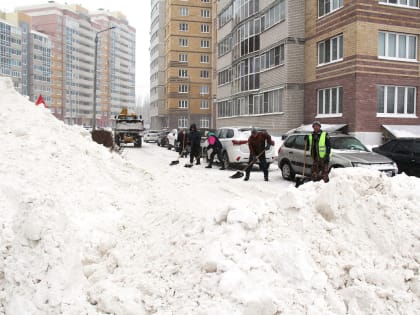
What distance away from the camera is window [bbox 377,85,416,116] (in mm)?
21734

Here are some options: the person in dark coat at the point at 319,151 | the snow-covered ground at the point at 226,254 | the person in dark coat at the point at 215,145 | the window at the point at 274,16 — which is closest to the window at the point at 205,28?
the window at the point at 274,16

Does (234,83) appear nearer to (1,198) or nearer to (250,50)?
(250,50)

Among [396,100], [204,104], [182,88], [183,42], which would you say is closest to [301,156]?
[396,100]

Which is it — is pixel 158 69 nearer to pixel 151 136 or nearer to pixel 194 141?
pixel 151 136

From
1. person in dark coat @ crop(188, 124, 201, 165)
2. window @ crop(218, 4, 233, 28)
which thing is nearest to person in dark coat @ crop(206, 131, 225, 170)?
person in dark coat @ crop(188, 124, 201, 165)

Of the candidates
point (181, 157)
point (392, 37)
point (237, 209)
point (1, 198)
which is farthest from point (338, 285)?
point (392, 37)

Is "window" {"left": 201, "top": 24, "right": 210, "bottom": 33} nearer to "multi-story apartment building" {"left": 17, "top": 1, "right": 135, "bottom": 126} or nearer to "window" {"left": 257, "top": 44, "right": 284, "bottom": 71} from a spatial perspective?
"window" {"left": 257, "top": 44, "right": 284, "bottom": 71}

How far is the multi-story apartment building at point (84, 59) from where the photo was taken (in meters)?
112

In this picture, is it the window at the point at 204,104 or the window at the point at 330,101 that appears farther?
the window at the point at 204,104

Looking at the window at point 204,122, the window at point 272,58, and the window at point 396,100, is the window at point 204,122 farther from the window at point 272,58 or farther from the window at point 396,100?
the window at point 396,100

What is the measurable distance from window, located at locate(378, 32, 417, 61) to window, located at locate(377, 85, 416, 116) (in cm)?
164

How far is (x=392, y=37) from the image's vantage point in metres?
21.8

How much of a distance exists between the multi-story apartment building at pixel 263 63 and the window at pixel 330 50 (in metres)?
1.81

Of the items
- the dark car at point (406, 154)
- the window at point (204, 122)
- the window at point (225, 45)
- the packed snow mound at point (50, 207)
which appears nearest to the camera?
the packed snow mound at point (50, 207)
